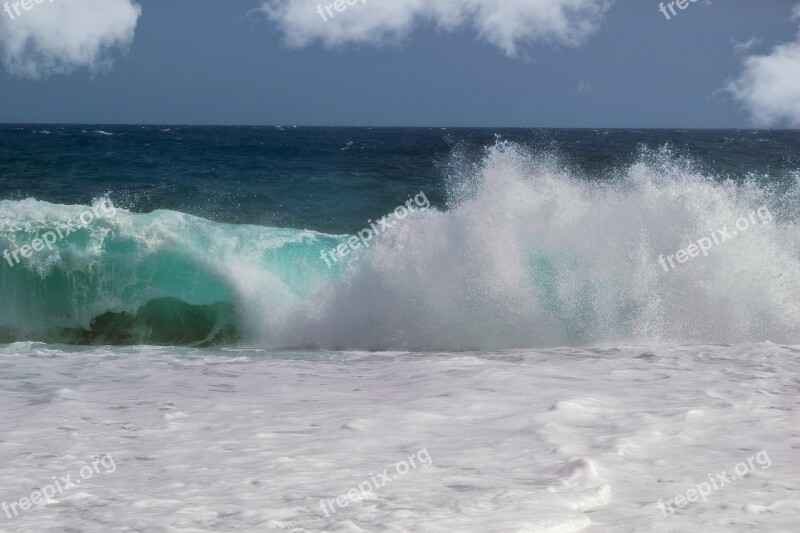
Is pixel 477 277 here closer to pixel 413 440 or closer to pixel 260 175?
pixel 413 440

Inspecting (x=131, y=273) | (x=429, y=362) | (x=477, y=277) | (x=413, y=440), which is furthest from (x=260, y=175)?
(x=413, y=440)

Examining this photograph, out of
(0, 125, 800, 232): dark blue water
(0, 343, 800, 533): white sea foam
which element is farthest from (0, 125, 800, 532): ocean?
(0, 125, 800, 232): dark blue water

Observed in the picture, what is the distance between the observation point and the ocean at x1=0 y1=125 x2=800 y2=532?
4414mm

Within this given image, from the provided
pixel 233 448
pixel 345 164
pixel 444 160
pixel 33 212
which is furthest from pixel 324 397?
pixel 444 160

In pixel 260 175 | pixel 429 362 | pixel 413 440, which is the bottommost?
pixel 413 440

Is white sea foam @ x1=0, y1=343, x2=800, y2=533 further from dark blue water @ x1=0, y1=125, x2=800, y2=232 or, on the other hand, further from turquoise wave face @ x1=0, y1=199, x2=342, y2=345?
dark blue water @ x1=0, y1=125, x2=800, y2=232

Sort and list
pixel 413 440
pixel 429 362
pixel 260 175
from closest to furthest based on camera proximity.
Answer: pixel 413 440, pixel 429 362, pixel 260 175

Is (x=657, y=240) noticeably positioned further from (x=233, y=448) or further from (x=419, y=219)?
(x=233, y=448)

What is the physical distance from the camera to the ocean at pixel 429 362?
441cm

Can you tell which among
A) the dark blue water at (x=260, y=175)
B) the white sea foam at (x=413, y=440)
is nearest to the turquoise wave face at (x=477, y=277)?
the white sea foam at (x=413, y=440)

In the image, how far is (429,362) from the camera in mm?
8250

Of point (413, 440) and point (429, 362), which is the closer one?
point (413, 440)

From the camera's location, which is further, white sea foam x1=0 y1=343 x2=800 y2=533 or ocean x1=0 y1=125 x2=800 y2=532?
ocean x1=0 y1=125 x2=800 y2=532

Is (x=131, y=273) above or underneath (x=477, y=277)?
above
